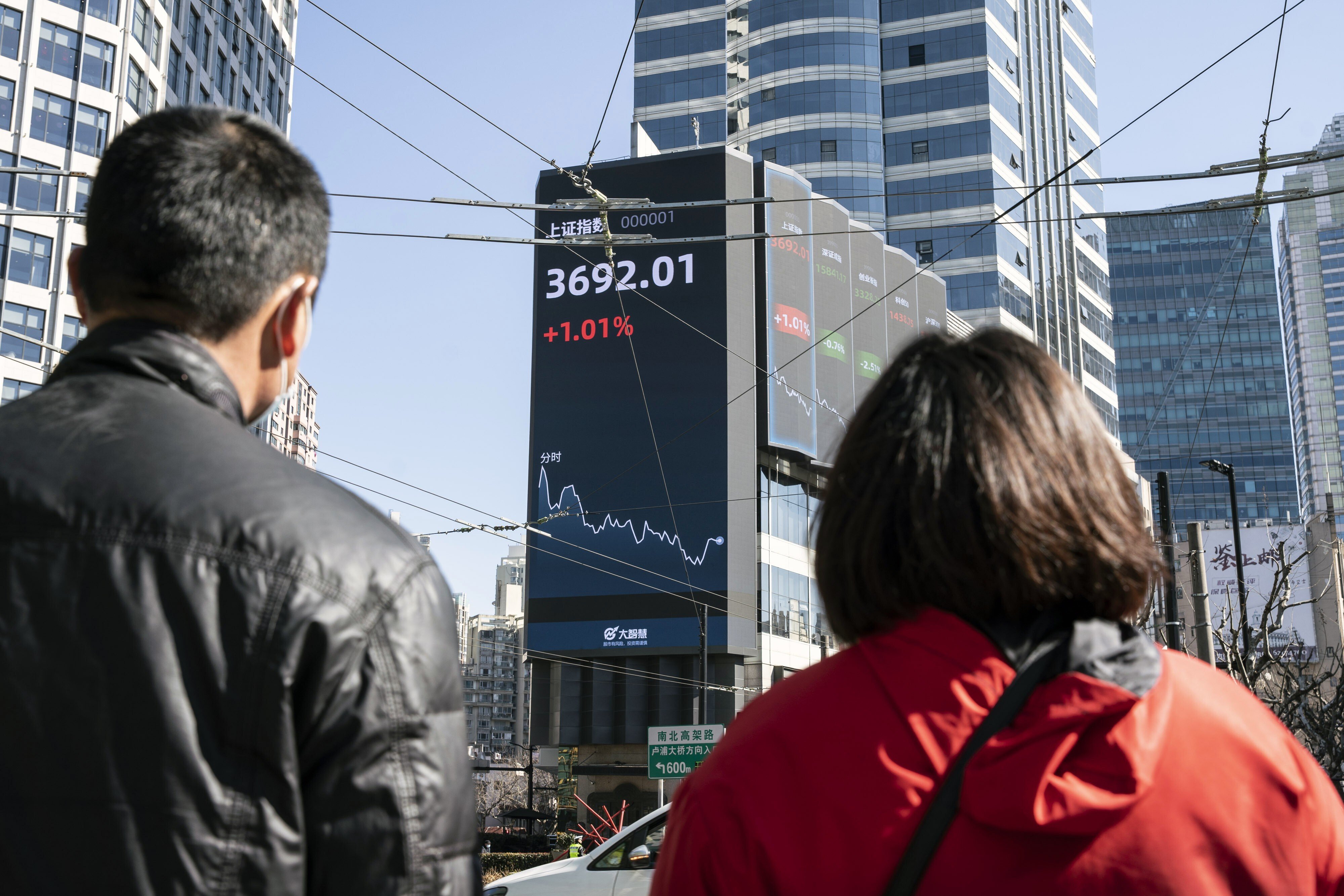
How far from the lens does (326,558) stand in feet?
4.63

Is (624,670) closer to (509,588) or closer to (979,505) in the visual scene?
(979,505)

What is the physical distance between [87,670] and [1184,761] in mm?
1337

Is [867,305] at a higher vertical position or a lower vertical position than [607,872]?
higher

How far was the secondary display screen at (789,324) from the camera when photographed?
50.9 m

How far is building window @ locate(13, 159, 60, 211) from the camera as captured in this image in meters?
47.1

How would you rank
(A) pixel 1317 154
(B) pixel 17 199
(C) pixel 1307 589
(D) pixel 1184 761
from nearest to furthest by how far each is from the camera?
(D) pixel 1184 761 < (A) pixel 1317 154 < (B) pixel 17 199 < (C) pixel 1307 589

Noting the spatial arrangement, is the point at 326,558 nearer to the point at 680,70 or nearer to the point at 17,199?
the point at 17,199

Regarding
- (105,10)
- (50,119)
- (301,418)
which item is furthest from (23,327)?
(301,418)

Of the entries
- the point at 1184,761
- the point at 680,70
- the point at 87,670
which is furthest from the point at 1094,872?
the point at 680,70

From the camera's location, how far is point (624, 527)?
48.2 m

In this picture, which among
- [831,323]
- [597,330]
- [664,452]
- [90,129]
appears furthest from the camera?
[831,323]

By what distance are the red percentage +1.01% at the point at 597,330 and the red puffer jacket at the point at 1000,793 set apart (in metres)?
48.4

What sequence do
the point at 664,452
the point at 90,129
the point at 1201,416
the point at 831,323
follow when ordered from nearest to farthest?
the point at 664,452 → the point at 90,129 → the point at 831,323 → the point at 1201,416

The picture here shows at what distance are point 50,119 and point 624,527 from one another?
29.2 metres
